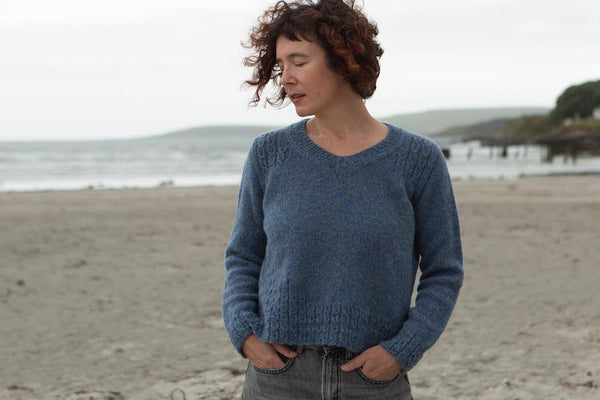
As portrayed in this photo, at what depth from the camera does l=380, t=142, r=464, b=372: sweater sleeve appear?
1.61m

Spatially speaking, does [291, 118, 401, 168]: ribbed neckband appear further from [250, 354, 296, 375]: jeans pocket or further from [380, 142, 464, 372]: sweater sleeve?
[250, 354, 296, 375]: jeans pocket

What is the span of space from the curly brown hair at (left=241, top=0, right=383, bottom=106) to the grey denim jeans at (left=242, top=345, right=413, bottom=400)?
655 mm

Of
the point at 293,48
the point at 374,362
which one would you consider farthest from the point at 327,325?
the point at 293,48

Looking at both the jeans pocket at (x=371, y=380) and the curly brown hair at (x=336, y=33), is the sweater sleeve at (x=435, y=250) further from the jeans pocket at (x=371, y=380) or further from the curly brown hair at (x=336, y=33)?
the curly brown hair at (x=336, y=33)

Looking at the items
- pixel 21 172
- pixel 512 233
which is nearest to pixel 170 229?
pixel 512 233

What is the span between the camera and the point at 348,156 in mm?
1635

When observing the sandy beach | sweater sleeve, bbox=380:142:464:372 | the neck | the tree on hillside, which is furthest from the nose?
the tree on hillside

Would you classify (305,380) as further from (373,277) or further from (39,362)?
(39,362)

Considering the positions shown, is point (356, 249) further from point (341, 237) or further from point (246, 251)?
point (246, 251)

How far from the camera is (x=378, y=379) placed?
1.60m

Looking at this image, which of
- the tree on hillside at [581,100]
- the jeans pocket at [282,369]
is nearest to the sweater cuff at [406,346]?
the jeans pocket at [282,369]

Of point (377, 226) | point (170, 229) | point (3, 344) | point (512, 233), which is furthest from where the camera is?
point (170, 229)

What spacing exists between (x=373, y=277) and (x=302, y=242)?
19 centimetres

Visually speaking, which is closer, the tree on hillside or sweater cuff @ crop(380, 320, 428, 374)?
sweater cuff @ crop(380, 320, 428, 374)
